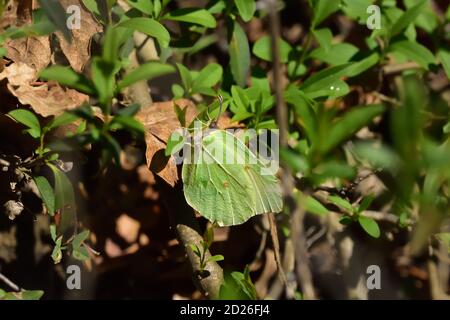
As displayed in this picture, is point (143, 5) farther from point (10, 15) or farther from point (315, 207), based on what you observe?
point (315, 207)

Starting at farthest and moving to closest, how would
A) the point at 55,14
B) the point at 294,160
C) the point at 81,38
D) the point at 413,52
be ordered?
the point at 413,52, the point at 81,38, the point at 55,14, the point at 294,160

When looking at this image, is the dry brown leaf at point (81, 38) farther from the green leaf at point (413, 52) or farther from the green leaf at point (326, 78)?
the green leaf at point (413, 52)

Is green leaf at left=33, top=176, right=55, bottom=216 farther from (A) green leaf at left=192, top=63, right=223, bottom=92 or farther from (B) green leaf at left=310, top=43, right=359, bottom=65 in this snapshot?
(B) green leaf at left=310, top=43, right=359, bottom=65

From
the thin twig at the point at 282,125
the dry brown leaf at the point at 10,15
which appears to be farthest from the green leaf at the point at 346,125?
the dry brown leaf at the point at 10,15

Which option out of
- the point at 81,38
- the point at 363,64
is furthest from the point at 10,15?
the point at 363,64
